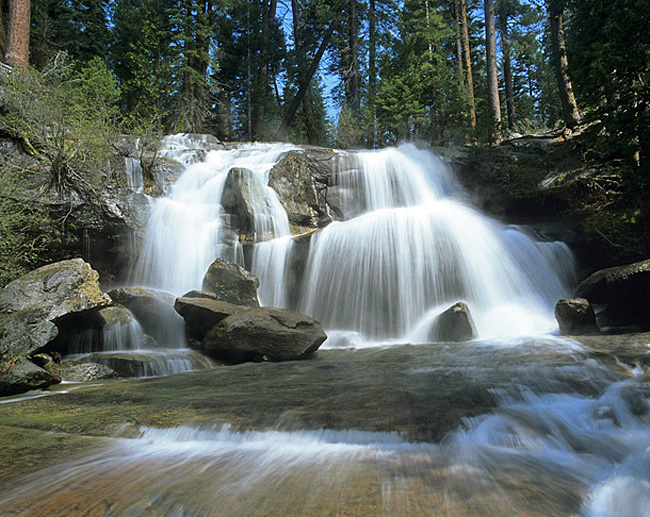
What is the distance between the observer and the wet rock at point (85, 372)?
625 centimetres

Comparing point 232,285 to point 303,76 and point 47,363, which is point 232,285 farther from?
point 303,76

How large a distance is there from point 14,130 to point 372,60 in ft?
70.2

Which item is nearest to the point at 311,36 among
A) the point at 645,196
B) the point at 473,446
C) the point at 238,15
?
the point at 238,15

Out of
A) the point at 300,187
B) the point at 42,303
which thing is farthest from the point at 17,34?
the point at 42,303

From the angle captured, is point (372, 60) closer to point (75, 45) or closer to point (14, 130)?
point (75, 45)

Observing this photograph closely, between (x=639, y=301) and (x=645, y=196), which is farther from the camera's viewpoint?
(x=645, y=196)

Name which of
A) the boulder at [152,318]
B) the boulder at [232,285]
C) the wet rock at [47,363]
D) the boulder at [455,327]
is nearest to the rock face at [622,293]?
the boulder at [455,327]

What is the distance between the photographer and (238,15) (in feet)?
90.8

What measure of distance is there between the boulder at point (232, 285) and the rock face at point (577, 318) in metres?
6.60

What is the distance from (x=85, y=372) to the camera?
6.34 m

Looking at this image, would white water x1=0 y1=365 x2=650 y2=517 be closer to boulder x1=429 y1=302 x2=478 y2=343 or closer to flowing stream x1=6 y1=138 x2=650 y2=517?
flowing stream x1=6 y1=138 x2=650 y2=517

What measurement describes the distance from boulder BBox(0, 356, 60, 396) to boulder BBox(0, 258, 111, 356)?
1.50 ft

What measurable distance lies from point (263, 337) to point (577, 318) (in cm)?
574

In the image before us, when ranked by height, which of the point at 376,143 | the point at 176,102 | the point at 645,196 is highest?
the point at 176,102
